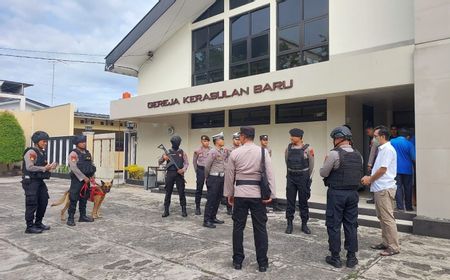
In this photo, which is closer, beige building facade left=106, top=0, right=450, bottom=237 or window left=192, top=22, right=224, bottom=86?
beige building facade left=106, top=0, right=450, bottom=237

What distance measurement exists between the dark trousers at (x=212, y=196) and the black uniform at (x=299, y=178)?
1.50 m

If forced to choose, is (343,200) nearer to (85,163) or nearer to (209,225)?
(209,225)

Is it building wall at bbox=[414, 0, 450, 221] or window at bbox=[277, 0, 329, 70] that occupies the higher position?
window at bbox=[277, 0, 329, 70]

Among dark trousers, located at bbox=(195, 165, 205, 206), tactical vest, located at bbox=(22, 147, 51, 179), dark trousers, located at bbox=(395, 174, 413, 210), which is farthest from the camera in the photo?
dark trousers, located at bbox=(195, 165, 205, 206)

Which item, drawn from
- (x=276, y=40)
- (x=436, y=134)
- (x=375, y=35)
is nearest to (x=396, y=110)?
(x=375, y=35)

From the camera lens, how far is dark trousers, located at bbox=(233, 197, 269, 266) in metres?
4.62

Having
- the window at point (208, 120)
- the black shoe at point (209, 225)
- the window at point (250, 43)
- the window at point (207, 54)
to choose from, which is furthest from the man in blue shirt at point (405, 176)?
the window at point (207, 54)

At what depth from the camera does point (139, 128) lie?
642 inches

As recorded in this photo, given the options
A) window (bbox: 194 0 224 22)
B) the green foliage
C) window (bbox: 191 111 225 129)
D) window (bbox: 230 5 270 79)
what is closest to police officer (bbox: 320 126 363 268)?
window (bbox: 230 5 270 79)

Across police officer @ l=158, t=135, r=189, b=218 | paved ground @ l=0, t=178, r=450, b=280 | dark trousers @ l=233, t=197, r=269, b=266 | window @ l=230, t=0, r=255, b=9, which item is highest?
window @ l=230, t=0, r=255, b=9

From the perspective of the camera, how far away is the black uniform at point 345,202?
476 centimetres

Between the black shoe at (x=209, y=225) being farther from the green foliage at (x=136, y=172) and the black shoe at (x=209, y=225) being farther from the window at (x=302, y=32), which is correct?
the green foliage at (x=136, y=172)

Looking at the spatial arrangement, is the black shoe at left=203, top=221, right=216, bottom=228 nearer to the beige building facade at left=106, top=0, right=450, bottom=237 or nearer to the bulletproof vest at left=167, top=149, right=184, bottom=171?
the bulletproof vest at left=167, top=149, right=184, bottom=171

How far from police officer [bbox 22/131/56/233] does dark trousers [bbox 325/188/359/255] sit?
16.7 feet
